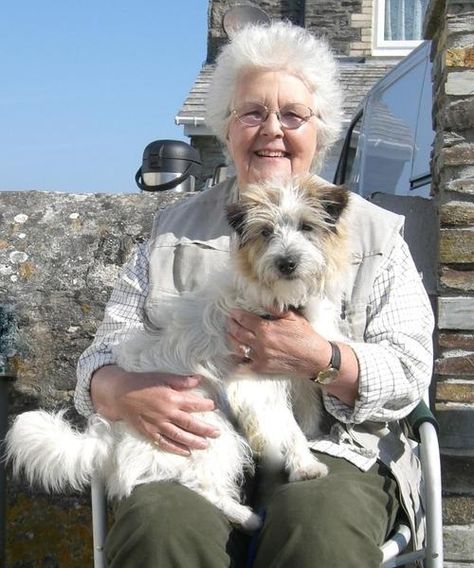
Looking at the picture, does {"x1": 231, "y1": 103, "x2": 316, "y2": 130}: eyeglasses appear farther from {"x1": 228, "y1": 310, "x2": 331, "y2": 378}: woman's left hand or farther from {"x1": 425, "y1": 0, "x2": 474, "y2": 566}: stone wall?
{"x1": 228, "y1": 310, "x2": 331, "y2": 378}: woman's left hand

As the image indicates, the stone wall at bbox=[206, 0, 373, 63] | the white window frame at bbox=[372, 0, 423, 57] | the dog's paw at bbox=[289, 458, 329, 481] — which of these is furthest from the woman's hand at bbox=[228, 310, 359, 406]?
the white window frame at bbox=[372, 0, 423, 57]

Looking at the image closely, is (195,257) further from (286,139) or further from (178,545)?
(178,545)

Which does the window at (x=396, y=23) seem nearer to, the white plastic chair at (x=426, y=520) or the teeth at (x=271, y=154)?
the teeth at (x=271, y=154)

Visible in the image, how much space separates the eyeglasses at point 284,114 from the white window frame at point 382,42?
12.0 meters

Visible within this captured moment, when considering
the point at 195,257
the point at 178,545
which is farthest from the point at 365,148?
the point at 178,545

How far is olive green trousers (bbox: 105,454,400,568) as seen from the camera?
226cm

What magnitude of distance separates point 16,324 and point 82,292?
296 mm

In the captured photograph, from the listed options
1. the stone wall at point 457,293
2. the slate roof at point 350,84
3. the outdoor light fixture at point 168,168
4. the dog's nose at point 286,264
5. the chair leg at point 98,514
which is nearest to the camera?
the dog's nose at point 286,264

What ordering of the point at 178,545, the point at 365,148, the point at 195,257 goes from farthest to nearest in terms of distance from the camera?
the point at 365,148 → the point at 195,257 → the point at 178,545

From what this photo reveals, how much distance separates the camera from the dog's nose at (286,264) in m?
2.53

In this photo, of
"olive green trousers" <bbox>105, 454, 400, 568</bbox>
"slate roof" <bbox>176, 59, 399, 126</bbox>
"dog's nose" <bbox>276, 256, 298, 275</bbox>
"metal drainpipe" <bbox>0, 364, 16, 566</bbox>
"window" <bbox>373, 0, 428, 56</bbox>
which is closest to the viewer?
"olive green trousers" <bbox>105, 454, 400, 568</bbox>

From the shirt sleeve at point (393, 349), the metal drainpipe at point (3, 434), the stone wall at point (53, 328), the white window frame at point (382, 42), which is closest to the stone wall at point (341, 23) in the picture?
the white window frame at point (382, 42)

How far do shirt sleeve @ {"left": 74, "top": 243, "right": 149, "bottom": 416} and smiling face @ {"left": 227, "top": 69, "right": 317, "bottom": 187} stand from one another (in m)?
0.45

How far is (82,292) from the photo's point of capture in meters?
3.78
